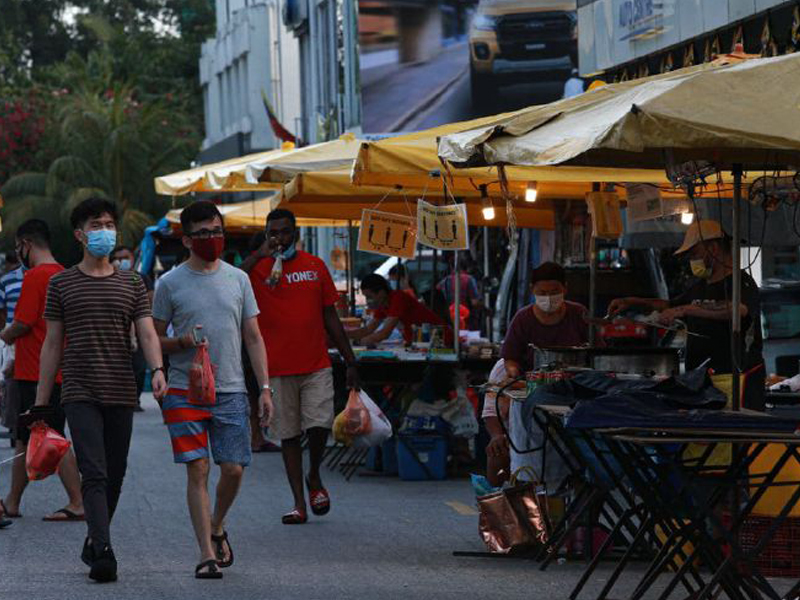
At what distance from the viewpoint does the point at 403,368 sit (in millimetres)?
15117

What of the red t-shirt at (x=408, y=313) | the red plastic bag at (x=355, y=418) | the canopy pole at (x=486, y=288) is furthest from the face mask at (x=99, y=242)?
the canopy pole at (x=486, y=288)

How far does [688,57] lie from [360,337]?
5.35 metres

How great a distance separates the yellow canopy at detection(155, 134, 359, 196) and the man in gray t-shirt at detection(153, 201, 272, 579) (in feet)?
19.4

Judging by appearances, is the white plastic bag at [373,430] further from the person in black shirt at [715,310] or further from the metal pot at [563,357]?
the person in black shirt at [715,310]

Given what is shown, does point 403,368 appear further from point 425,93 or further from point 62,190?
point 62,190

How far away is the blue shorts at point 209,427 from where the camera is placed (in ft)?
31.4

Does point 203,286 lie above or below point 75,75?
below

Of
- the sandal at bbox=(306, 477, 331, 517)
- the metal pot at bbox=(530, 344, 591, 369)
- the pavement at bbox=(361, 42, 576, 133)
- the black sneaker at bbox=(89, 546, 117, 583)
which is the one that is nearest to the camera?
the black sneaker at bbox=(89, 546, 117, 583)

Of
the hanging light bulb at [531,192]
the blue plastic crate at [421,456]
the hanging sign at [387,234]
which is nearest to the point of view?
the hanging light bulb at [531,192]

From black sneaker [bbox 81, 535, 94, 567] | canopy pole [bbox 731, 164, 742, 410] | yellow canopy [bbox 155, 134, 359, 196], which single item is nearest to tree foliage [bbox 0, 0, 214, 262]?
yellow canopy [bbox 155, 134, 359, 196]

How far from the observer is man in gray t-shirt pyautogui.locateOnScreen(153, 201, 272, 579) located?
9.55 m

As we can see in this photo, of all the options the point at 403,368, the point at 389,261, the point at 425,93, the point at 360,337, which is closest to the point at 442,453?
the point at 403,368

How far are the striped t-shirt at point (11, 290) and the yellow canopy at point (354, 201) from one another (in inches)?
114

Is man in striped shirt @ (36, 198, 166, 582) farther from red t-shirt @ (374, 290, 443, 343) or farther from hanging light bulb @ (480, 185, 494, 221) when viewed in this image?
red t-shirt @ (374, 290, 443, 343)
